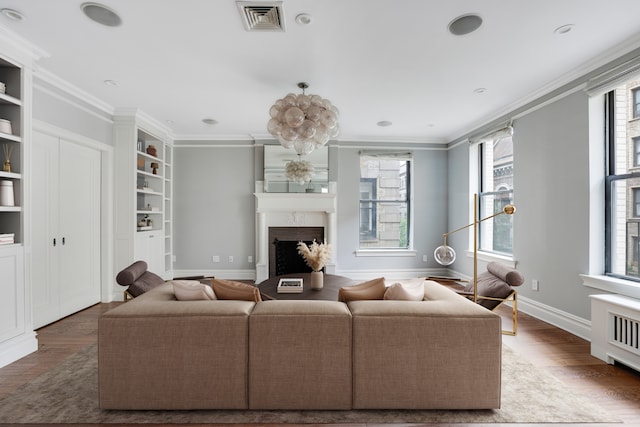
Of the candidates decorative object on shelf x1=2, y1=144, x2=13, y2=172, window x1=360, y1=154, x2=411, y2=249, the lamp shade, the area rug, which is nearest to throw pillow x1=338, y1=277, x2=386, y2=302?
the area rug

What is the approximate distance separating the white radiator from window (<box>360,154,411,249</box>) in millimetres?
3468

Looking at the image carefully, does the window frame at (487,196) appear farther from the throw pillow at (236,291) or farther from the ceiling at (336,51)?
the throw pillow at (236,291)

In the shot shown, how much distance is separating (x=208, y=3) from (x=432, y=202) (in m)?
4.92

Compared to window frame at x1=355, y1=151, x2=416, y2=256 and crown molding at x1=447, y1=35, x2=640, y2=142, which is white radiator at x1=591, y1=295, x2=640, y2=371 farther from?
window frame at x1=355, y1=151, x2=416, y2=256

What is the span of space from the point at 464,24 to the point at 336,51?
1.01 meters

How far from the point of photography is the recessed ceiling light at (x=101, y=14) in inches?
86.4

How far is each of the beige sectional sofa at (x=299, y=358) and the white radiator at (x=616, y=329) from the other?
1389mm

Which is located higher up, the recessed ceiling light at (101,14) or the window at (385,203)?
the recessed ceiling light at (101,14)

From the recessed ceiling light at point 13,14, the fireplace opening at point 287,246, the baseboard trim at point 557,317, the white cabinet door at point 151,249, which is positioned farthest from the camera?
the fireplace opening at point 287,246

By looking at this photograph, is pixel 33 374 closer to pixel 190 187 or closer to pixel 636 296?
pixel 190 187

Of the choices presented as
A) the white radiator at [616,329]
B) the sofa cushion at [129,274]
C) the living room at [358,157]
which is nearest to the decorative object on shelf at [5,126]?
the living room at [358,157]

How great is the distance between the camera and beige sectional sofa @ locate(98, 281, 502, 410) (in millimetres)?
1819

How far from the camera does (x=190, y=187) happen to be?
582 cm

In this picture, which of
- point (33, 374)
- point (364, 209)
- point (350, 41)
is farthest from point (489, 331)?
point (364, 209)
